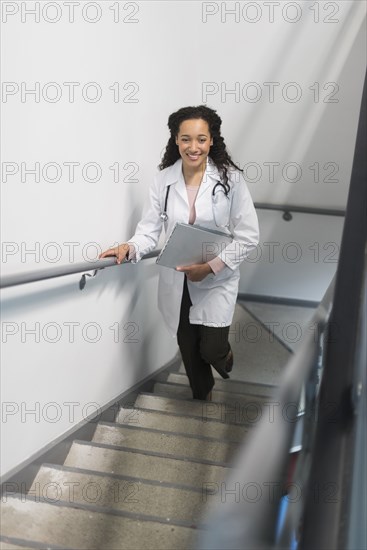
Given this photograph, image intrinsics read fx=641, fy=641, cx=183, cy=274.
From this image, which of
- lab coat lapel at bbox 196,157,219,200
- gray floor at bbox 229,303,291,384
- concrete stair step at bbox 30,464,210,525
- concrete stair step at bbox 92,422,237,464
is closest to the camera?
concrete stair step at bbox 30,464,210,525

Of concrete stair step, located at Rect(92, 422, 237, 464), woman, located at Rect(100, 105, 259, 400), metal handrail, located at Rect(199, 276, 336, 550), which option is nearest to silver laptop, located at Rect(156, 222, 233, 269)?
woman, located at Rect(100, 105, 259, 400)

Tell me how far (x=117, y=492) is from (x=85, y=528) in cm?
31

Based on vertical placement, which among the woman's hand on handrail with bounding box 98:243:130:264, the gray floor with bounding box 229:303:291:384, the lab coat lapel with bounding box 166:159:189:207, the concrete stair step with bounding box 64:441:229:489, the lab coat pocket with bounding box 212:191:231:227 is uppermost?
the lab coat lapel with bounding box 166:159:189:207

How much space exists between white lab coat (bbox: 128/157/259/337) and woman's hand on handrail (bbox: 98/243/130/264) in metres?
0.11

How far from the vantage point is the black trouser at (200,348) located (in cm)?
284

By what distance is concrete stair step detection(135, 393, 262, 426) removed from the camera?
2.98 meters

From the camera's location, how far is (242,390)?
3605 mm

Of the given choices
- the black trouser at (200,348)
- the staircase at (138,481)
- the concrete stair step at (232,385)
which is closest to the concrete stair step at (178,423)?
the staircase at (138,481)

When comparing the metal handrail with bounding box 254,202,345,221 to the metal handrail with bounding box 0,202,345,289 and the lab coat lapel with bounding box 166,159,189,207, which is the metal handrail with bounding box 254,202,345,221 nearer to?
the metal handrail with bounding box 0,202,345,289

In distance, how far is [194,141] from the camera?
2525 millimetres

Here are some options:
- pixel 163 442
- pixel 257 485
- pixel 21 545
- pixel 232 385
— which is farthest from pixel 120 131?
pixel 257 485

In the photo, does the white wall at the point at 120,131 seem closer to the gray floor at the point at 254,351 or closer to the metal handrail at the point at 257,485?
the gray floor at the point at 254,351

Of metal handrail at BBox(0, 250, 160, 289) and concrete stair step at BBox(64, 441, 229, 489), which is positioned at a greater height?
metal handrail at BBox(0, 250, 160, 289)

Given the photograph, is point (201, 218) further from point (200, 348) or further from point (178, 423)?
point (178, 423)
